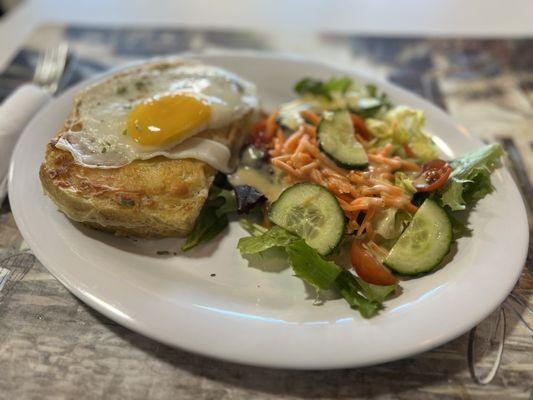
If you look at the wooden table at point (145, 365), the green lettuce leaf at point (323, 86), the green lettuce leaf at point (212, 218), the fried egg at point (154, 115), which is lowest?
the wooden table at point (145, 365)

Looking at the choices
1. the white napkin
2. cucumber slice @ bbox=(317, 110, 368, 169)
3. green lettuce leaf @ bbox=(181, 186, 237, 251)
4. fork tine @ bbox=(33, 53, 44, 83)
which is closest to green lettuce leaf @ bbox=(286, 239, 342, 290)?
green lettuce leaf @ bbox=(181, 186, 237, 251)

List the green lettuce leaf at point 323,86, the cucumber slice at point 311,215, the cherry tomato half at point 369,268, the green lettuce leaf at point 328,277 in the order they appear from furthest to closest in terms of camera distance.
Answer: the green lettuce leaf at point 323,86 → the cucumber slice at point 311,215 → the cherry tomato half at point 369,268 → the green lettuce leaf at point 328,277

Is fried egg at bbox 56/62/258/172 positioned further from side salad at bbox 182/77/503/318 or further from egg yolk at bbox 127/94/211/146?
side salad at bbox 182/77/503/318

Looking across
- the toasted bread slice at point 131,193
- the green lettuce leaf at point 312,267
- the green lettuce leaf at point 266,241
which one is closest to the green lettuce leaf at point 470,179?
the green lettuce leaf at point 312,267

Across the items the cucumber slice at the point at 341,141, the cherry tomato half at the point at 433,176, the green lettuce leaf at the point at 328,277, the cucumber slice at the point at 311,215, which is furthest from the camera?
the cucumber slice at the point at 341,141

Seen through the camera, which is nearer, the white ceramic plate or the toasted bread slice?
the white ceramic plate

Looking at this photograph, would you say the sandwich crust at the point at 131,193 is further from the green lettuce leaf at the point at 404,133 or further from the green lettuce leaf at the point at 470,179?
the green lettuce leaf at the point at 470,179
